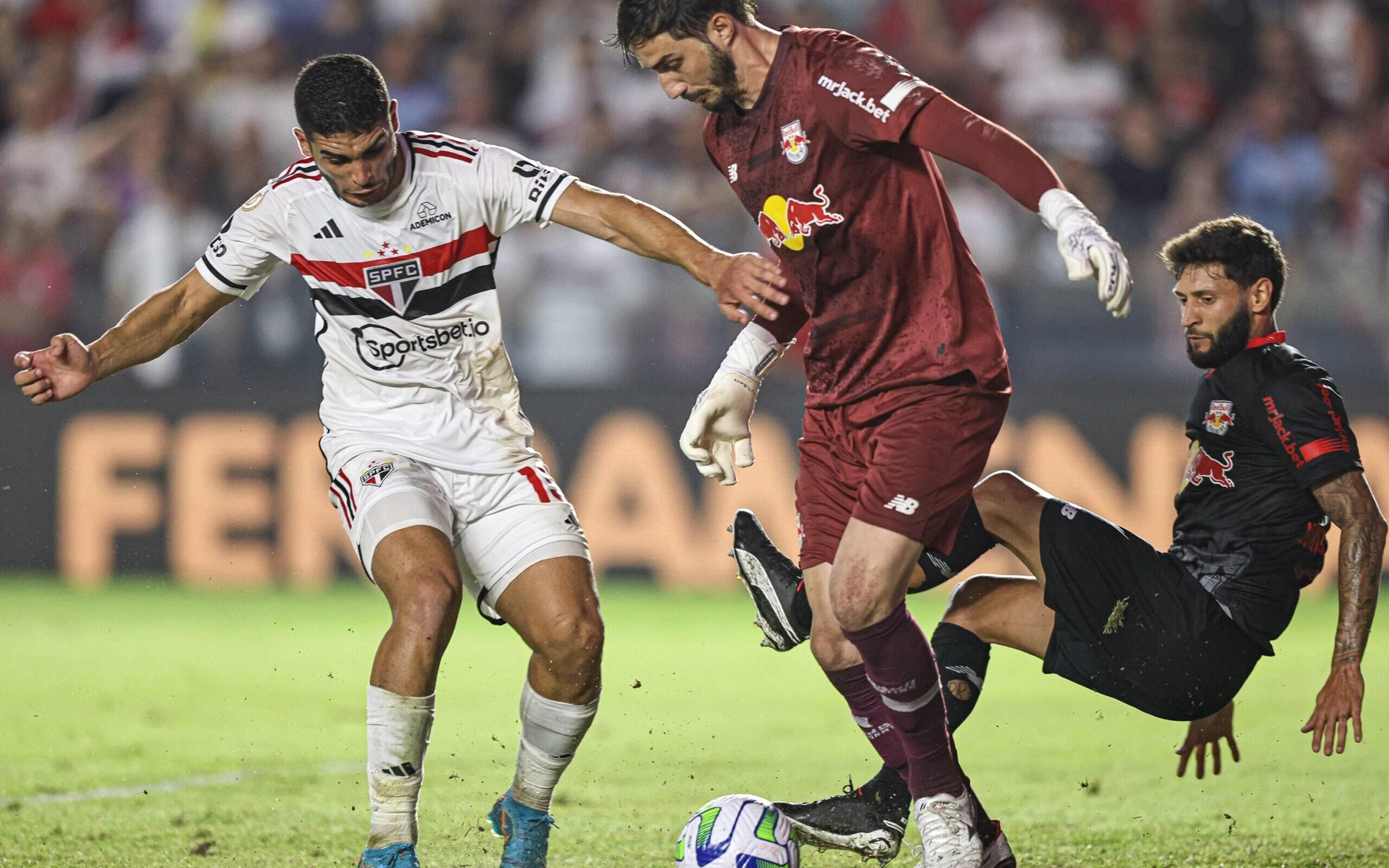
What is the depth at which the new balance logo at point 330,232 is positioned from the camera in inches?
185

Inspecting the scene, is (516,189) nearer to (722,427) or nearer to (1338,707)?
(722,427)

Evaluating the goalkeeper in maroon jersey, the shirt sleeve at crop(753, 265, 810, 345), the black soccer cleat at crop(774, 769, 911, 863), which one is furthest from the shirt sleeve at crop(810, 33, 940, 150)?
the black soccer cleat at crop(774, 769, 911, 863)

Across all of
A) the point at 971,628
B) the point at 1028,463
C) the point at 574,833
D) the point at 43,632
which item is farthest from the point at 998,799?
the point at 43,632

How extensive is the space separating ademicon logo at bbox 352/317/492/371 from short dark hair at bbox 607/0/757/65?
3.60ft

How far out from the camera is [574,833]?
497 centimetres

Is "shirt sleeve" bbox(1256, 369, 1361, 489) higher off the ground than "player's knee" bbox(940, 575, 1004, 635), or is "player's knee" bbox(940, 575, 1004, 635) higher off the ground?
"shirt sleeve" bbox(1256, 369, 1361, 489)

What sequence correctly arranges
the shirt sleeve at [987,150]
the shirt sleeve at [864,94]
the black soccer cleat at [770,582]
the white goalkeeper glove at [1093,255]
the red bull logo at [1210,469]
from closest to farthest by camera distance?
the white goalkeeper glove at [1093,255] → the shirt sleeve at [987,150] → the shirt sleeve at [864,94] → the red bull logo at [1210,469] → the black soccer cleat at [770,582]

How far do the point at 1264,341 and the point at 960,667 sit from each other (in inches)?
54.8

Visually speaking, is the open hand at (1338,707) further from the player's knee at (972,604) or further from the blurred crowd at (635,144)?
the blurred crowd at (635,144)

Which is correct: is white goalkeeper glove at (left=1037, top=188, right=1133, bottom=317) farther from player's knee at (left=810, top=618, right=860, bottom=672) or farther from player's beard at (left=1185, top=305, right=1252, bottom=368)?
player's knee at (left=810, top=618, right=860, bottom=672)

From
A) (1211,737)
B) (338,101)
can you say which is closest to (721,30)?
(338,101)

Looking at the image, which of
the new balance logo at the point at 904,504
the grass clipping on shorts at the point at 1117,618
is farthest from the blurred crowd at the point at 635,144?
the new balance logo at the point at 904,504

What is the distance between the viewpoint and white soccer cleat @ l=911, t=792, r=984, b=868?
164 inches

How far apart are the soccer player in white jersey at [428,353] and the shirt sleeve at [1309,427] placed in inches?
65.2
